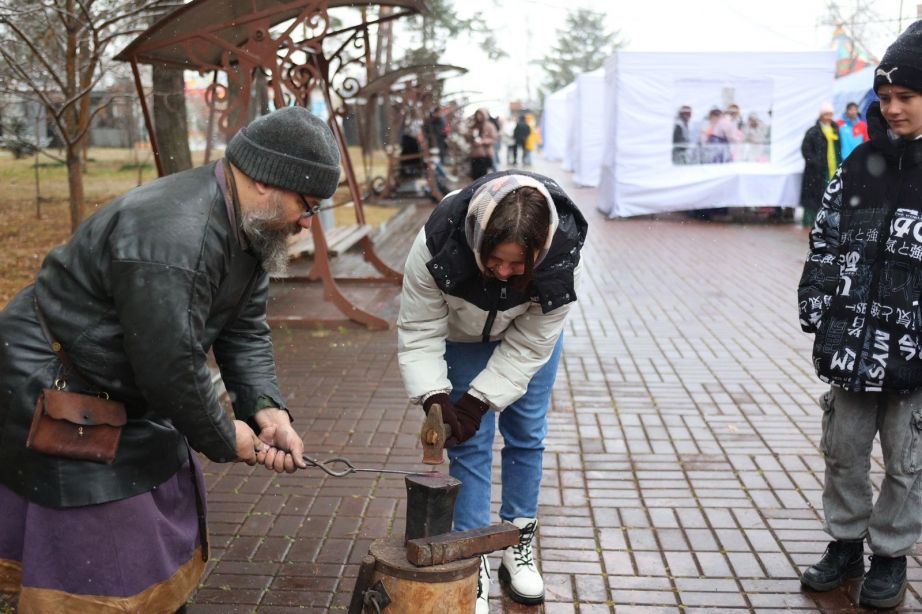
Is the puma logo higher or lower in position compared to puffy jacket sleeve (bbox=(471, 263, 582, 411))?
higher

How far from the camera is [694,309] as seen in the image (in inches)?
309

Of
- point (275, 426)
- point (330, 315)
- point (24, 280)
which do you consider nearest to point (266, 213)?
point (275, 426)

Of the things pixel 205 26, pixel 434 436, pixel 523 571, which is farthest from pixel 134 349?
pixel 205 26

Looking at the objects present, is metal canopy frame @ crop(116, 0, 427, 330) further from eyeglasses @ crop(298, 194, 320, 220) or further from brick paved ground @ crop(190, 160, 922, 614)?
eyeglasses @ crop(298, 194, 320, 220)

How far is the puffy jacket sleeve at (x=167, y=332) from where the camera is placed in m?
1.91

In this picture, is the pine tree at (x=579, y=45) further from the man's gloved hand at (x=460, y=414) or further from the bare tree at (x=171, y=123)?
the man's gloved hand at (x=460, y=414)

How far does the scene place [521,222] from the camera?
229cm

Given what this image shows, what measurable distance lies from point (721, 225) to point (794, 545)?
1151 cm

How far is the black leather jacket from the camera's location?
193 centimetres

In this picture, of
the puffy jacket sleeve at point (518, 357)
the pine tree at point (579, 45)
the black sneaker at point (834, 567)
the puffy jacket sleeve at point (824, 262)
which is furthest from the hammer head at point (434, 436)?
the pine tree at point (579, 45)

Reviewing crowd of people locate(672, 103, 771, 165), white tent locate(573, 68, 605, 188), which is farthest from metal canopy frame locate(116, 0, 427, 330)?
white tent locate(573, 68, 605, 188)

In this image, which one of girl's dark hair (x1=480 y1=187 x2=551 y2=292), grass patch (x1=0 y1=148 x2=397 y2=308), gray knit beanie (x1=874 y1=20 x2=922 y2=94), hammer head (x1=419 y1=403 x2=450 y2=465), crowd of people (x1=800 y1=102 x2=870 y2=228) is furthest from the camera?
crowd of people (x1=800 y1=102 x2=870 y2=228)

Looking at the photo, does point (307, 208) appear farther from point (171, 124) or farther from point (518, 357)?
point (171, 124)

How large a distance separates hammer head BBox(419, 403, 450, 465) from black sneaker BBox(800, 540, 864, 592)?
1533 millimetres
